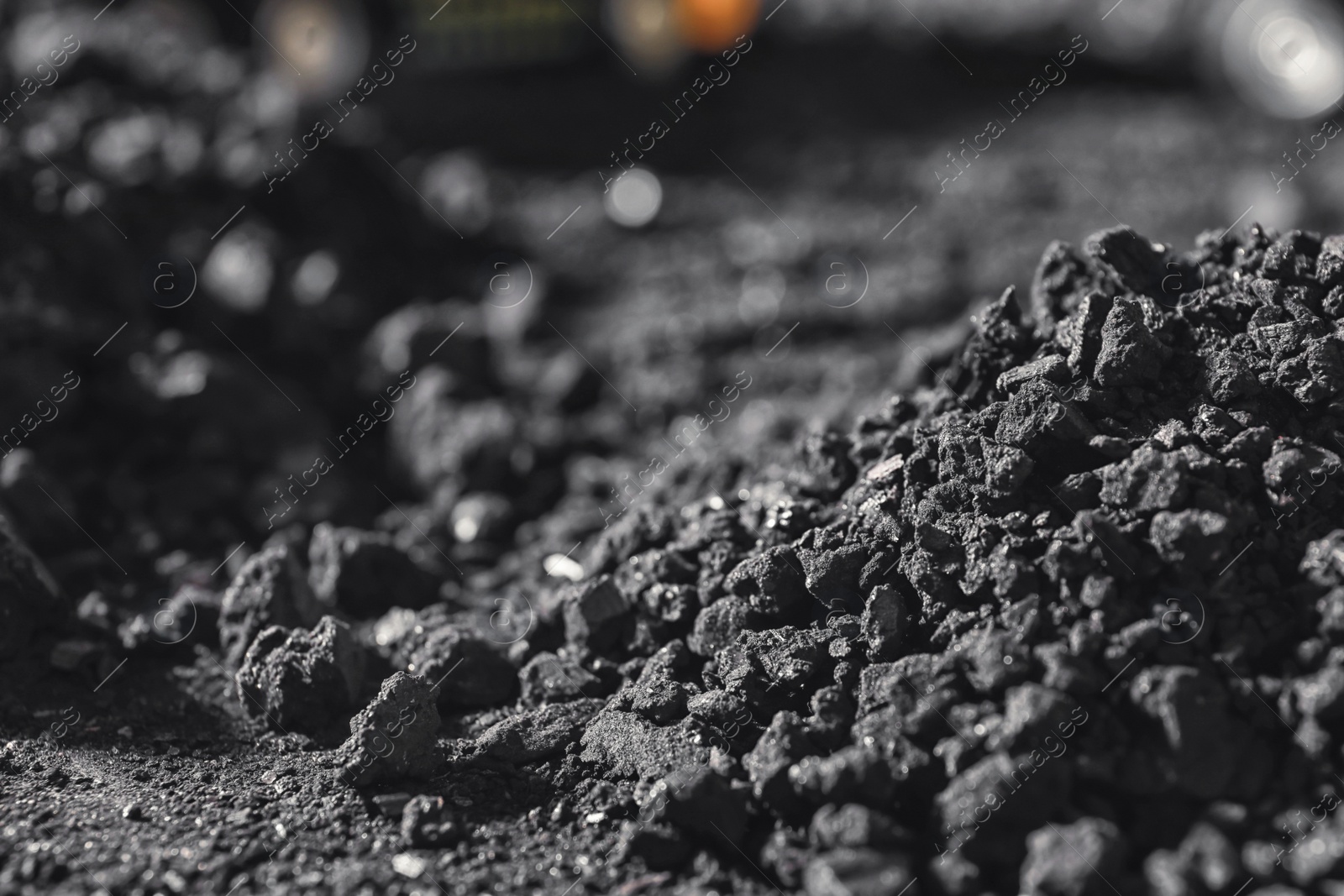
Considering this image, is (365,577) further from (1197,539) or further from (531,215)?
(531,215)

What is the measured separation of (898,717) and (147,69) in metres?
6.06

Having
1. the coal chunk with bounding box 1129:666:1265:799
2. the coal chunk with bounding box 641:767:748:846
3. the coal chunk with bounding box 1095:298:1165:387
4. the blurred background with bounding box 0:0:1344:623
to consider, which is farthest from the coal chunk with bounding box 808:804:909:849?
the blurred background with bounding box 0:0:1344:623

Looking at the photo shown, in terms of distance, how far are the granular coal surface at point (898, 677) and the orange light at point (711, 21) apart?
6184mm

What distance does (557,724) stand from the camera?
243 cm

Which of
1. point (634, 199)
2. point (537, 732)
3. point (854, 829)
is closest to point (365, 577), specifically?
point (537, 732)

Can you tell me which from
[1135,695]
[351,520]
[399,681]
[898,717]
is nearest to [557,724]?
[399,681]

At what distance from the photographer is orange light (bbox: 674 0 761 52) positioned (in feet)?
26.9

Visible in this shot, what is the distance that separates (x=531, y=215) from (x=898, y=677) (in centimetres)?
495

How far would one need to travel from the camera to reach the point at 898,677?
2111 millimetres

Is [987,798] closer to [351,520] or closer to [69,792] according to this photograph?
[69,792]

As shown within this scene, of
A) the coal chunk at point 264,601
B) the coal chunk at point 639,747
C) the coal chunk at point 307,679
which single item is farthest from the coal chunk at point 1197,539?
the coal chunk at point 264,601

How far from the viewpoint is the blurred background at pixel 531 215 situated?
3.80 metres

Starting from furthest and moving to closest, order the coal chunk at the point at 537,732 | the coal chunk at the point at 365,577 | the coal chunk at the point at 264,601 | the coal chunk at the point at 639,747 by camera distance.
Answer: the coal chunk at the point at 365,577, the coal chunk at the point at 264,601, the coal chunk at the point at 537,732, the coal chunk at the point at 639,747

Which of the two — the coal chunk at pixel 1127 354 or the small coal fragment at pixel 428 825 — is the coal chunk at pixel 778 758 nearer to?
the small coal fragment at pixel 428 825
